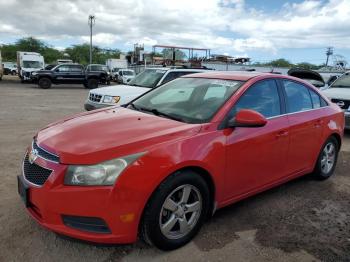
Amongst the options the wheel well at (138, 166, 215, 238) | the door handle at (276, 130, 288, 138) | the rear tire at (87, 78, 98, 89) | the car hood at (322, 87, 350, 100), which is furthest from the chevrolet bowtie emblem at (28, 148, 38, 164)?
the rear tire at (87, 78, 98, 89)

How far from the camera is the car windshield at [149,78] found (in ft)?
34.1

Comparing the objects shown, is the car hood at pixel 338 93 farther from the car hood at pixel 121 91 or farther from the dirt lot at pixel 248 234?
the car hood at pixel 121 91

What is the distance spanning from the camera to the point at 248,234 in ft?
12.1

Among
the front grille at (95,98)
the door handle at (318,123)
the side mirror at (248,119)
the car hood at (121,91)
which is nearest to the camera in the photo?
the side mirror at (248,119)

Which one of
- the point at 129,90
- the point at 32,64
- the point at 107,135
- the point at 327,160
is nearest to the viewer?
the point at 107,135

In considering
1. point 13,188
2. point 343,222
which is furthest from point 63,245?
point 343,222

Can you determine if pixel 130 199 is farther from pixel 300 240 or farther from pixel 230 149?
pixel 300 240

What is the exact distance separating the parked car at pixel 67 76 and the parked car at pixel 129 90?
16331mm

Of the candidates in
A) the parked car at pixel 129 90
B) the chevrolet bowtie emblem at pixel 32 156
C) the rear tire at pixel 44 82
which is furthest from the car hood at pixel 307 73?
the rear tire at pixel 44 82

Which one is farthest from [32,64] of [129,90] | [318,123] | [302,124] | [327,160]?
[302,124]

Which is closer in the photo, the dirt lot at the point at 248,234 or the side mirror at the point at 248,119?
the dirt lot at the point at 248,234

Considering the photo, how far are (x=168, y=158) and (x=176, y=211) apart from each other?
53 cm

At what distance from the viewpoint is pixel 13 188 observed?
4.59 meters

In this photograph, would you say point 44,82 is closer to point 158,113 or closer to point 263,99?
point 158,113
